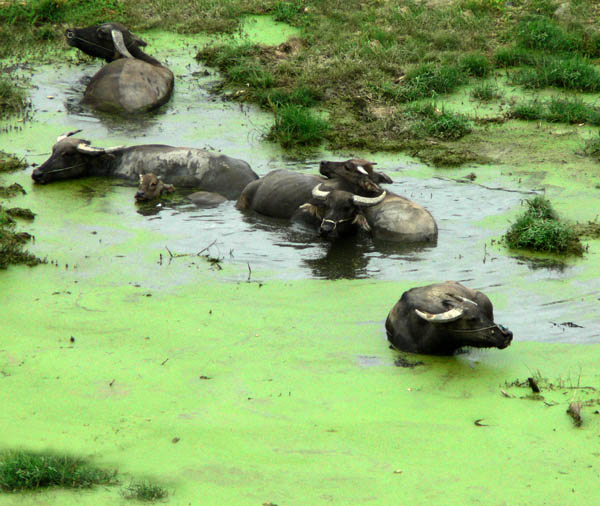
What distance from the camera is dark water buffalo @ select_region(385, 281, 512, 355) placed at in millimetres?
6133

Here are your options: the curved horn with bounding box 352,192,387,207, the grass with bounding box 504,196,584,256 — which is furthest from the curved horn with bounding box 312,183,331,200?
the grass with bounding box 504,196,584,256

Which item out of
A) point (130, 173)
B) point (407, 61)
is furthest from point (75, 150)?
point (407, 61)

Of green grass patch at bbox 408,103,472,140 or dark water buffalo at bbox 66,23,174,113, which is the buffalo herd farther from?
green grass patch at bbox 408,103,472,140

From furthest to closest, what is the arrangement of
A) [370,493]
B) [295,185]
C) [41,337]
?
[295,185], [41,337], [370,493]

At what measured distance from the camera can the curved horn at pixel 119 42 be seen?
1330 centimetres

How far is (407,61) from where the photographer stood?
13711mm

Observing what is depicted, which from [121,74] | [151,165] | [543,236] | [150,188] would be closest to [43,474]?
[543,236]

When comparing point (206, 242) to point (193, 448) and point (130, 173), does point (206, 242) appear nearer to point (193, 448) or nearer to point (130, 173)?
point (130, 173)

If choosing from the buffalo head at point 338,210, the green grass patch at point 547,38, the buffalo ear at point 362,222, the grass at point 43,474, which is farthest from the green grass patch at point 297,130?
the grass at point 43,474

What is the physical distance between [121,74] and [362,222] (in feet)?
18.3

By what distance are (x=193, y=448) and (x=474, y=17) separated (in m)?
11.9

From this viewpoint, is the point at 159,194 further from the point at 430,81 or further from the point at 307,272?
the point at 430,81

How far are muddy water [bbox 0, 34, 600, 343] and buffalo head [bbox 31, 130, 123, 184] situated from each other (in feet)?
0.44

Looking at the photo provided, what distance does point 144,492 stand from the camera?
4.55 m
